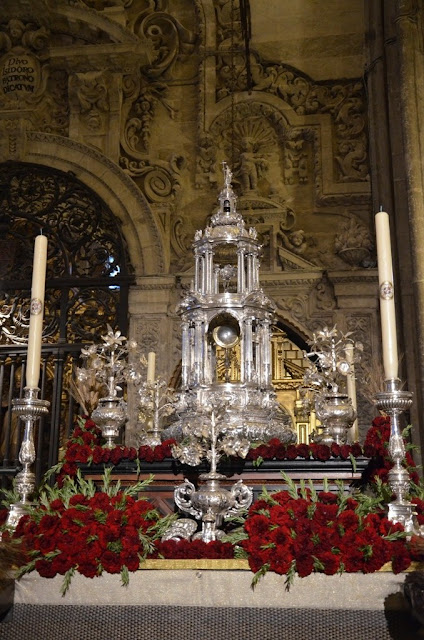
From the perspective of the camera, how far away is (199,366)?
4281 millimetres

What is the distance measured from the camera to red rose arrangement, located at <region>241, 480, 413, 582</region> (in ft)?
8.46

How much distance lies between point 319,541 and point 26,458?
153 cm

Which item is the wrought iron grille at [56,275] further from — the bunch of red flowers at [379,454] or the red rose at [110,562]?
the red rose at [110,562]


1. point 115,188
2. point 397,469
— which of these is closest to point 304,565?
point 397,469

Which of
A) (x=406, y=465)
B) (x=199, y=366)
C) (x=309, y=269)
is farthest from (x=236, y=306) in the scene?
(x=309, y=269)

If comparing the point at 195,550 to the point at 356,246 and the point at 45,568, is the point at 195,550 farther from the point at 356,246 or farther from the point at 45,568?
the point at 356,246

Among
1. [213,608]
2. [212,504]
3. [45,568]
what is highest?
[212,504]

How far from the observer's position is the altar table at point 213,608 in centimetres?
251

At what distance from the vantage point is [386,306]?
3.45 m

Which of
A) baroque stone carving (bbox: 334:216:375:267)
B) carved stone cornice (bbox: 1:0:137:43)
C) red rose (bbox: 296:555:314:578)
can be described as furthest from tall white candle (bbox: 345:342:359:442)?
carved stone cornice (bbox: 1:0:137:43)

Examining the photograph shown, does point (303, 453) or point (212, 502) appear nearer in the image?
point (212, 502)

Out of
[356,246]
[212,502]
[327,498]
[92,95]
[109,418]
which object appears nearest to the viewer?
[327,498]

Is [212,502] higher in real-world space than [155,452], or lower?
lower

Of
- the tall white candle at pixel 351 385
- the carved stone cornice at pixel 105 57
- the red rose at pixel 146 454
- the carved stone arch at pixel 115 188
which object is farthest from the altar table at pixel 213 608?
the carved stone cornice at pixel 105 57
